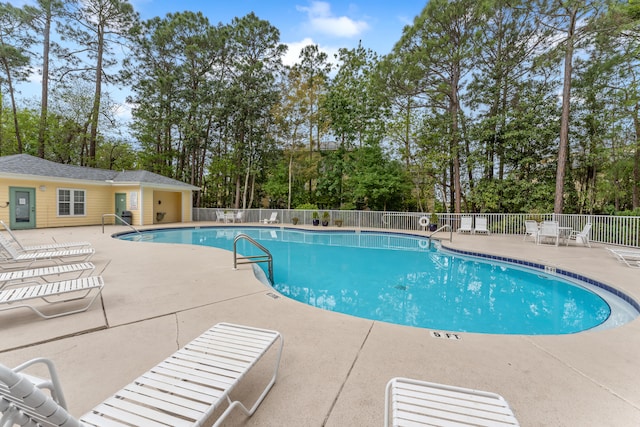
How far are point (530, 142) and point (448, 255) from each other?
9.04 m

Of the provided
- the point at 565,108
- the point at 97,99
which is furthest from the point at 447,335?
the point at 97,99

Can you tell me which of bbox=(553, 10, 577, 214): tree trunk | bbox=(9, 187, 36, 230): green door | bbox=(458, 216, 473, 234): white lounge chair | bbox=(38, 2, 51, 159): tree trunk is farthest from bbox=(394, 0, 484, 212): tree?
bbox=(38, 2, 51, 159): tree trunk

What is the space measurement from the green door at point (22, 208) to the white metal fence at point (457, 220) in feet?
23.8

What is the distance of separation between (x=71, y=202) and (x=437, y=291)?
15.6m

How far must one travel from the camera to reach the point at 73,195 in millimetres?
12695

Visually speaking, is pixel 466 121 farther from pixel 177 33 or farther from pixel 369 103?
pixel 177 33

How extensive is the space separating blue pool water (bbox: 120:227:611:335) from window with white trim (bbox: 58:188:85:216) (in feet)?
31.5

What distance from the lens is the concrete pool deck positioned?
1.68 metres

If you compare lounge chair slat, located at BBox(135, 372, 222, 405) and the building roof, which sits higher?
the building roof

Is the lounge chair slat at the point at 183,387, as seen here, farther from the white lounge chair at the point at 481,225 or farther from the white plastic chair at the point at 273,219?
the white plastic chair at the point at 273,219

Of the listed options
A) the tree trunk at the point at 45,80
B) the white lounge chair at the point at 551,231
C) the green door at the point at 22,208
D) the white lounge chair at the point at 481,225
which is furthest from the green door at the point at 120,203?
the white lounge chair at the point at 551,231

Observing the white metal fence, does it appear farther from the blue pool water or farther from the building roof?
the blue pool water

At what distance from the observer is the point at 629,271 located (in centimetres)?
525

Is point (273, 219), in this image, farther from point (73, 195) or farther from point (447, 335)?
point (447, 335)
